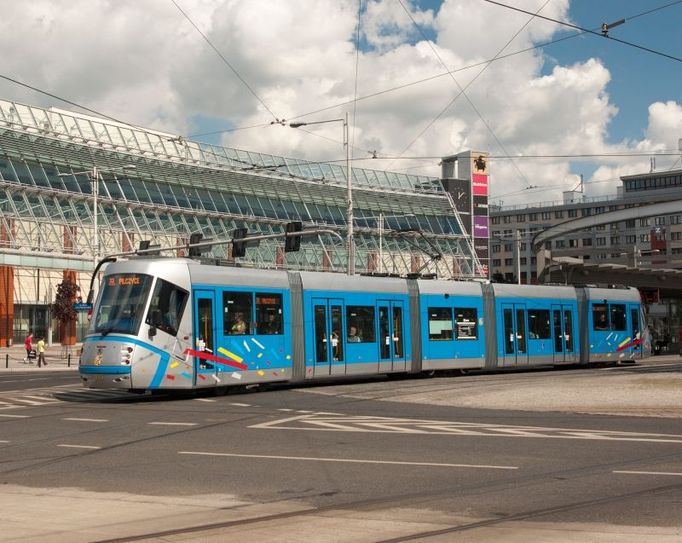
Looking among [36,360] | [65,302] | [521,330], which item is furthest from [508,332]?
[65,302]

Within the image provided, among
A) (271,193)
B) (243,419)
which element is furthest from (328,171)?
(243,419)

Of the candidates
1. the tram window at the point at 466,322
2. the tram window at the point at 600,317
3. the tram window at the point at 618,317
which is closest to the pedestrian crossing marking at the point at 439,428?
the tram window at the point at 466,322

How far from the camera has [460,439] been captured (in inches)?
603

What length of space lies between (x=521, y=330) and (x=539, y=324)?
1.13m

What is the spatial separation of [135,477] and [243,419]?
7.24 m

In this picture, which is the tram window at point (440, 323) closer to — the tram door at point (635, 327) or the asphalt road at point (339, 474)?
the asphalt road at point (339, 474)

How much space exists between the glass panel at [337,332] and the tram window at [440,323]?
422 centimetres

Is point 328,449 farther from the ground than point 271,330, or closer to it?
closer to it

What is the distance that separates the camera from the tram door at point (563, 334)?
36.6 metres

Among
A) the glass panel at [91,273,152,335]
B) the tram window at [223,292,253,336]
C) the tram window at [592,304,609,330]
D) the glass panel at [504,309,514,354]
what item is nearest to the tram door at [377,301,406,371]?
the glass panel at [504,309,514,354]

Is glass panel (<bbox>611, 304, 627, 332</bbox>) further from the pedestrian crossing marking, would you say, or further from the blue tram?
the pedestrian crossing marking

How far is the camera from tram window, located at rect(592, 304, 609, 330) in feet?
126

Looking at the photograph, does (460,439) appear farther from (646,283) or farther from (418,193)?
(418,193)

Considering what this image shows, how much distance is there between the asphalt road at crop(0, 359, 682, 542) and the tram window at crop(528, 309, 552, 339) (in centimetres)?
1428
